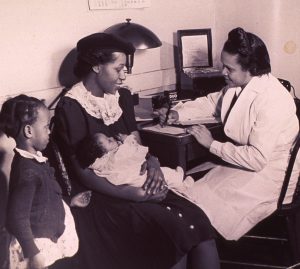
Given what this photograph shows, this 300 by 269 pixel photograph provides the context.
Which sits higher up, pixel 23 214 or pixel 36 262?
pixel 23 214

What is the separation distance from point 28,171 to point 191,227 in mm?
727

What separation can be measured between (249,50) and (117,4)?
109cm

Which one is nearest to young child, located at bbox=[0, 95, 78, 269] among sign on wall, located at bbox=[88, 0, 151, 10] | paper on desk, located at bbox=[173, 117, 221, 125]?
paper on desk, located at bbox=[173, 117, 221, 125]

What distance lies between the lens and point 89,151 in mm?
1834

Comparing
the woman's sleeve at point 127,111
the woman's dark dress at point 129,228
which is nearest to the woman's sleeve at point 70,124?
the woman's dark dress at point 129,228

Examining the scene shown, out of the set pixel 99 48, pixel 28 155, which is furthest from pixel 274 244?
pixel 28 155

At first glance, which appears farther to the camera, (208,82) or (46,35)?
(208,82)

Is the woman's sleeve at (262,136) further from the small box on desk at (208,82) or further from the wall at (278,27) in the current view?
the wall at (278,27)

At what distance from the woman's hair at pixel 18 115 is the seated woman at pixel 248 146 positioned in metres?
0.84

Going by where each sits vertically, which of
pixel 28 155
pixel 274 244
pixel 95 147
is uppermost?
pixel 28 155

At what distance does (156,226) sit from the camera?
1.77m

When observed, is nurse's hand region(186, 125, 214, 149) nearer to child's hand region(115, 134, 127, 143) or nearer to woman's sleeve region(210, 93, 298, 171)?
woman's sleeve region(210, 93, 298, 171)

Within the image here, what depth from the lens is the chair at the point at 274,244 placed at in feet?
6.50

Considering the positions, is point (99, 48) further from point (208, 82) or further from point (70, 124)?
point (208, 82)
